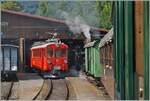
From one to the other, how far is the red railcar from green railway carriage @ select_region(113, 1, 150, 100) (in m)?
23.4

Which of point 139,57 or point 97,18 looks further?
point 97,18

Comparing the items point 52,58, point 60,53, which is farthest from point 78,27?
point 52,58

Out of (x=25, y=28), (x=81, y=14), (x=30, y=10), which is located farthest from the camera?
(x=30, y=10)

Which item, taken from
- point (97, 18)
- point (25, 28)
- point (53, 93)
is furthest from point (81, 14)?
point (53, 93)

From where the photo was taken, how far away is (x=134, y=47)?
286 cm

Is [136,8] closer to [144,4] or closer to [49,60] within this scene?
[144,4]

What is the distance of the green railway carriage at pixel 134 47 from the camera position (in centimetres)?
244

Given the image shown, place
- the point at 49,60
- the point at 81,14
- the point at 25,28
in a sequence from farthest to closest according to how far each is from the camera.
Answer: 1. the point at 81,14
2. the point at 25,28
3. the point at 49,60

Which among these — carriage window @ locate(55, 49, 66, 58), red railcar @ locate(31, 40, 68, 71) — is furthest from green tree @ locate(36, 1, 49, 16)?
carriage window @ locate(55, 49, 66, 58)

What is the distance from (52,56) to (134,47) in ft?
80.4

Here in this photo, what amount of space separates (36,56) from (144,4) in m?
26.8

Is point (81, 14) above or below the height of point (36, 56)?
above

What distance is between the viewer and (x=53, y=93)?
18.2 meters

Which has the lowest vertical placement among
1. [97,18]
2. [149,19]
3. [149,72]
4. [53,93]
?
[53,93]
